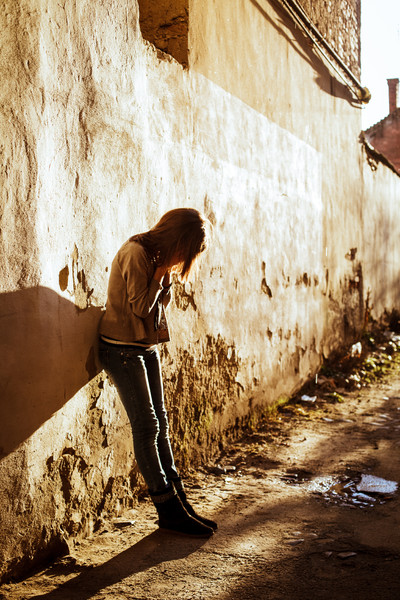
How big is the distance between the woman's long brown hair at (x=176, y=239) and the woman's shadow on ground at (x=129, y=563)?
1351 millimetres

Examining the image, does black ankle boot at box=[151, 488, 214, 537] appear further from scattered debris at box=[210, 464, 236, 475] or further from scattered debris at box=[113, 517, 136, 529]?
scattered debris at box=[210, 464, 236, 475]

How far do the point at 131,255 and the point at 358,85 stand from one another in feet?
22.2

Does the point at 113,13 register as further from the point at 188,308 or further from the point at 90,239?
the point at 188,308

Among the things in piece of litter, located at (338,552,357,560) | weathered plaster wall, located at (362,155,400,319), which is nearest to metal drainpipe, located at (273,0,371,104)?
weathered plaster wall, located at (362,155,400,319)

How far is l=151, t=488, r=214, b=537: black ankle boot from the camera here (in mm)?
2922

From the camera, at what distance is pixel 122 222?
10.4 ft

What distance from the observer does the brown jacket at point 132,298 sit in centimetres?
274

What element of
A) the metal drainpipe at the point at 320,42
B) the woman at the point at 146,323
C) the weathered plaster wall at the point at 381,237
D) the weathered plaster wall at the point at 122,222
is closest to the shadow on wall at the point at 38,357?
the weathered plaster wall at the point at 122,222

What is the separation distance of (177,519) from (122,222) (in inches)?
60.9

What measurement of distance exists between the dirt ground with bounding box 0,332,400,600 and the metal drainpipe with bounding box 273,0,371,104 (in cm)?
403

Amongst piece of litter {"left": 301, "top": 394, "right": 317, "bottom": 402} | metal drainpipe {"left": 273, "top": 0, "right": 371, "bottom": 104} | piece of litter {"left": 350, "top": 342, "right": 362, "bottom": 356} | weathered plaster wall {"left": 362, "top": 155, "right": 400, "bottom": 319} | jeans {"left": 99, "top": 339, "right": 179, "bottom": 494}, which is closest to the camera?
jeans {"left": 99, "top": 339, "right": 179, "bottom": 494}

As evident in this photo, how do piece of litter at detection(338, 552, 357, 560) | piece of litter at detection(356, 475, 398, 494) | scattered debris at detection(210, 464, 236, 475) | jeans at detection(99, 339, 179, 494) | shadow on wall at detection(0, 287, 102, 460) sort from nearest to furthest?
shadow on wall at detection(0, 287, 102, 460) → piece of litter at detection(338, 552, 357, 560) → jeans at detection(99, 339, 179, 494) → piece of litter at detection(356, 475, 398, 494) → scattered debris at detection(210, 464, 236, 475)

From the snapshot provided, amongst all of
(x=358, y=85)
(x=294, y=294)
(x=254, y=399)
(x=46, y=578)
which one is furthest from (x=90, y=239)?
(x=358, y=85)

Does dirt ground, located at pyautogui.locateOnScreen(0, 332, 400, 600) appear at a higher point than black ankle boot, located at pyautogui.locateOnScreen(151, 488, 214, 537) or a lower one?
lower
